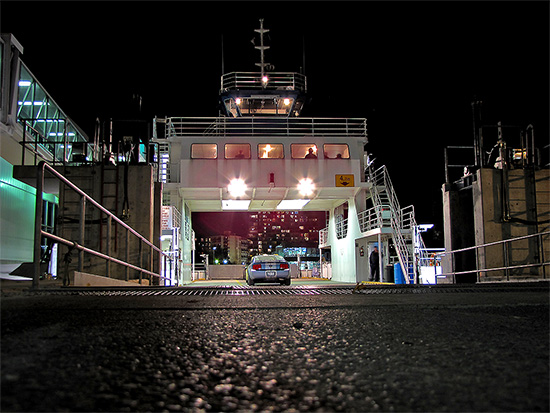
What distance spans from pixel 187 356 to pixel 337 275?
2559 centimetres

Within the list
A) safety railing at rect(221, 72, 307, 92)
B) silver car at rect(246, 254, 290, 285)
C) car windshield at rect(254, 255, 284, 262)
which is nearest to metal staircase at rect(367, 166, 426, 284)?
silver car at rect(246, 254, 290, 285)

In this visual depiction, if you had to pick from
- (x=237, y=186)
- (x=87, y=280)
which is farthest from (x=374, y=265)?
(x=87, y=280)

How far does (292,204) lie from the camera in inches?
997

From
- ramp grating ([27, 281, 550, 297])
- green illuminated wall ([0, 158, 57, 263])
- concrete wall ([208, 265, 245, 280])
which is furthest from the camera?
concrete wall ([208, 265, 245, 280])

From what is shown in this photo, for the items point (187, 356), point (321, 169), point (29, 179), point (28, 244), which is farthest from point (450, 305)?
point (321, 169)

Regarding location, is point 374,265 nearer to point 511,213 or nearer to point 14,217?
point 511,213

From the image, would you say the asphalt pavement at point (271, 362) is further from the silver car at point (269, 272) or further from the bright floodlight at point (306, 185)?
the bright floodlight at point (306, 185)

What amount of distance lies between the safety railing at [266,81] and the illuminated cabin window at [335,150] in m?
5.04

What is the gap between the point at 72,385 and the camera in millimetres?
1150

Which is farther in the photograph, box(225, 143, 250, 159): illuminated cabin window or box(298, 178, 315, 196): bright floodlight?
box(225, 143, 250, 159): illuminated cabin window

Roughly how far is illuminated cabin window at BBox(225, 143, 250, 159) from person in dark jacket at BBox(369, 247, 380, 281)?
6847mm

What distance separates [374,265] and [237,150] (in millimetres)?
7728

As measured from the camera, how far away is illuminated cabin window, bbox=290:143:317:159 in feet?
70.2

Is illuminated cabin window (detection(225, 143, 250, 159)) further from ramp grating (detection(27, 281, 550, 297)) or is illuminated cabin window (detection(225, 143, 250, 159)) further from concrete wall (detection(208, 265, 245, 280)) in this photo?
ramp grating (detection(27, 281, 550, 297))
